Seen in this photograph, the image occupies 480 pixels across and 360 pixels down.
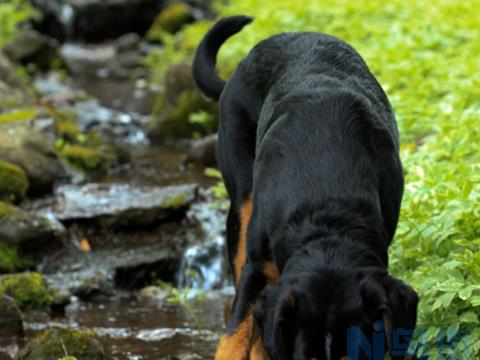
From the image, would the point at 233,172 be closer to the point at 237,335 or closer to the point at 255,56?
the point at 255,56

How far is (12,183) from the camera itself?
8.56m

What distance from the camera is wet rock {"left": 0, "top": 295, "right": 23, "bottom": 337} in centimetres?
580

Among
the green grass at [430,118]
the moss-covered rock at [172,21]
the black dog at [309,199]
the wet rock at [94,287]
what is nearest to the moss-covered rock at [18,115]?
the green grass at [430,118]

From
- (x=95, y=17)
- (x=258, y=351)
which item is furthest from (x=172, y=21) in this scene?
(x=258, y=351)

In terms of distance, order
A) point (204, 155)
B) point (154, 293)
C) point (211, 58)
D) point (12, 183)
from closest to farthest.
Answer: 1. point (211, 58)
2. point (154, 293)
3. point (12, 183)
4. point (204, 155)

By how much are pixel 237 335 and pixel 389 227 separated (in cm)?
84

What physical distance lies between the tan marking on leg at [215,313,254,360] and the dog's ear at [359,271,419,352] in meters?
0.95

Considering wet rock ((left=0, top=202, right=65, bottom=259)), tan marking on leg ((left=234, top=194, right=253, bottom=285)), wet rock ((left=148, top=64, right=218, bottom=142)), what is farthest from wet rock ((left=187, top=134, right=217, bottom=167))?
tan marking on leg ((left=234, top=194, right=253, bottom=285))

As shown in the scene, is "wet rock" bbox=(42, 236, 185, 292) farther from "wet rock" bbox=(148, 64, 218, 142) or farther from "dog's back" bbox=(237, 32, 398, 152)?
"wet rock" bbox=(148, 64, 218, 142)

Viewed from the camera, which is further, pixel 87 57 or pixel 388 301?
pixel 87 57

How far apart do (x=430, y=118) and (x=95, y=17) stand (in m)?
15.5

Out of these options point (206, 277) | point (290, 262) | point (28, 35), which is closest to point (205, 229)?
point (206, 277)

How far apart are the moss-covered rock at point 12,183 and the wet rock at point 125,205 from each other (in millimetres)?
331

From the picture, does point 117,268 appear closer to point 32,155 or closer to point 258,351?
point 32,155
